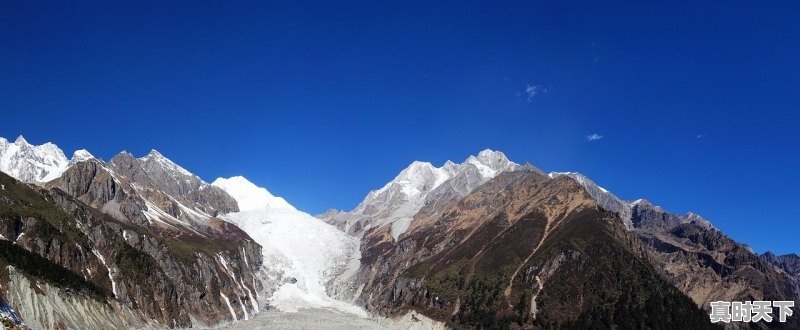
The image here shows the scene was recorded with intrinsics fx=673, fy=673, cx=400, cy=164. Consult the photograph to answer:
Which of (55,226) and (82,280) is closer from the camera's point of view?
(82,280)

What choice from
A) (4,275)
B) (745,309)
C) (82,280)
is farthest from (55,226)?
(745,309)

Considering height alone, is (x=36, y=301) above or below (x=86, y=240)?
below

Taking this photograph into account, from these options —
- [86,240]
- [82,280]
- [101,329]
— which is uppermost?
[86,240]

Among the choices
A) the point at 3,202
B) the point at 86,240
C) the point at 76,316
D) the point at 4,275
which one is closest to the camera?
the point at 4,275

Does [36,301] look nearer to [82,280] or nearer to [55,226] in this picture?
[82,280]

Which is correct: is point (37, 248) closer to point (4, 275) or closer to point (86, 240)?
point (86, 240)

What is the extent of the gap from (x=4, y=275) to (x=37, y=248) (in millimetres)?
42537

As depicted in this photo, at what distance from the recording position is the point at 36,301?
13850 cm

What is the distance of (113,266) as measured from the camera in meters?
200

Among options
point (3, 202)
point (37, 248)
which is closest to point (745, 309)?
point (37, 248)

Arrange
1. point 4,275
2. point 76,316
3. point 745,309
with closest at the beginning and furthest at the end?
point 745,309
point 4,275
point 76,316

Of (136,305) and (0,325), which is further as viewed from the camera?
(136,305)

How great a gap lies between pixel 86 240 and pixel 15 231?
2489cm

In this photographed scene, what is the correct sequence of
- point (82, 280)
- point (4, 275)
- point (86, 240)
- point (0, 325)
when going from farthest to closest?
point (86, 240) < point (82, 280) < point (4, 275) < point (0, 325)
